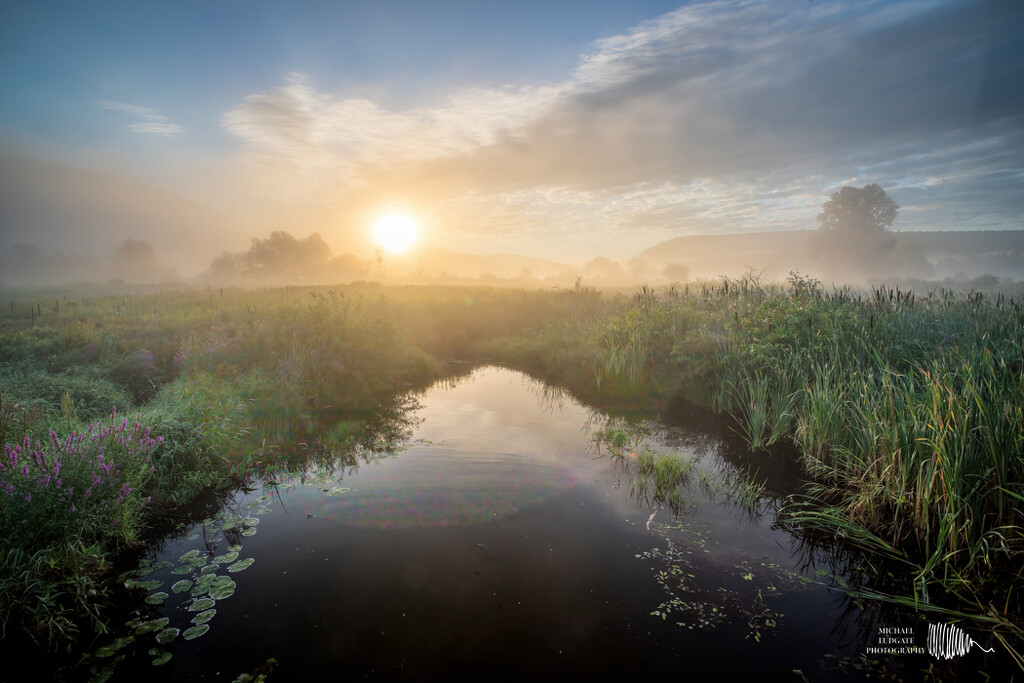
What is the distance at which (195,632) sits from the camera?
4043 mm

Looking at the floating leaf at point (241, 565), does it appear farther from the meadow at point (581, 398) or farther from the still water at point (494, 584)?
the meadow at point (581, 398)

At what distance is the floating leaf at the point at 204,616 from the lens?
419 cm

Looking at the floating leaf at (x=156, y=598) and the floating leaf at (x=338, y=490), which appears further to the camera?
the floating leaf at (x=338, y=490)

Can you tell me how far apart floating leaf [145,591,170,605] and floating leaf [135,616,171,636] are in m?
0.31

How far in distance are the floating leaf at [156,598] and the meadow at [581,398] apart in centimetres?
38

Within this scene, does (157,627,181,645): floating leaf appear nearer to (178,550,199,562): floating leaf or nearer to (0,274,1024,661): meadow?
(0,274,1024,661): meadow

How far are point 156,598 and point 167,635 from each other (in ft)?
2.33

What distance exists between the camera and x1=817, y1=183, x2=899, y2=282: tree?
5616cm

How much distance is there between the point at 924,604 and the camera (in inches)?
160

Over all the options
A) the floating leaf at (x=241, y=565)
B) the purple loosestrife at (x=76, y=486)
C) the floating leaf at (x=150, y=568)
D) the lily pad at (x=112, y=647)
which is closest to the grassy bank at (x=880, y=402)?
the floating leaf at (x=241, y=565)

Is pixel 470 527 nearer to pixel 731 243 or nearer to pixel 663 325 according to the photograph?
pixel 663 325

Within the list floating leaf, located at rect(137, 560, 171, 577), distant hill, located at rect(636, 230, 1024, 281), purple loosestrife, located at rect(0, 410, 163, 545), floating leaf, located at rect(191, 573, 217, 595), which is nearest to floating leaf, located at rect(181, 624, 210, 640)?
floating leaf, located at rect(191, 573, 217, 595)

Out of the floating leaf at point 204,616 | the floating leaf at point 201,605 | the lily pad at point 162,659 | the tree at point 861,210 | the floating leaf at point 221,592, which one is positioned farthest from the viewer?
the tree at point 861,210

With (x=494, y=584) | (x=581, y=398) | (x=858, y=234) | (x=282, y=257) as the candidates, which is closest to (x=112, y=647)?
(x=494, y=584)
